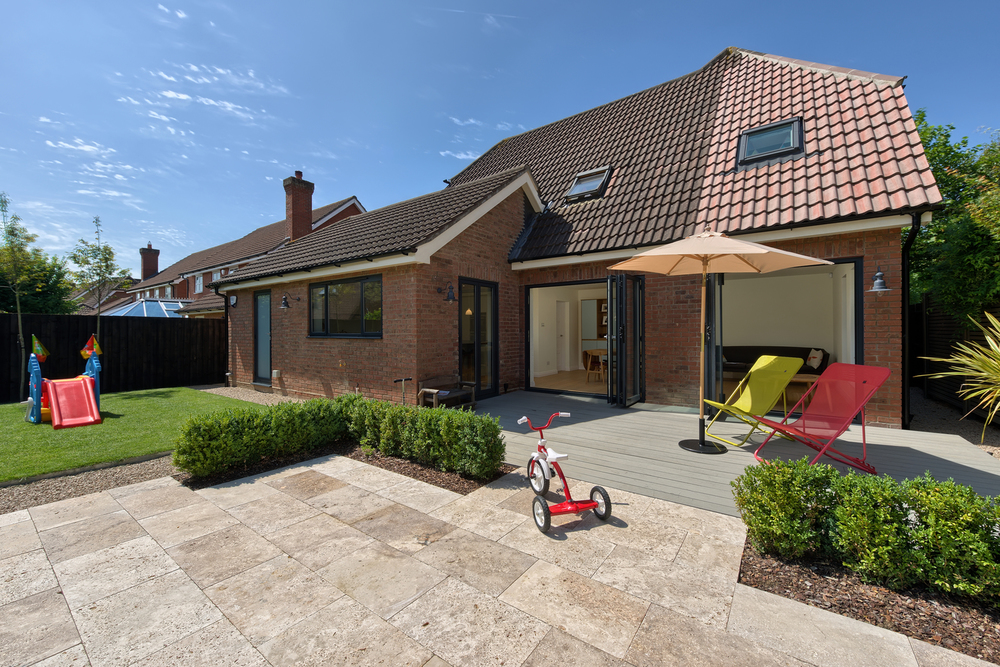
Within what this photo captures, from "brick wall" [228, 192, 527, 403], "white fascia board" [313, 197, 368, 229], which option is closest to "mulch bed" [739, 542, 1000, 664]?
"brick wall" [228, 192, 527, 403]

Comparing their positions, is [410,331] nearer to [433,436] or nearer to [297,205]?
[433,436]

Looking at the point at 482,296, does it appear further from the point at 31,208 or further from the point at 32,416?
the point at 31,208

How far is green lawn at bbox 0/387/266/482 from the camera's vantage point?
4814 millimetres

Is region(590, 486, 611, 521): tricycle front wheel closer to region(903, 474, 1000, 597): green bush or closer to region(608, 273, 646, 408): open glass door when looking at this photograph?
region(903, 474, 1000, 597): green bush

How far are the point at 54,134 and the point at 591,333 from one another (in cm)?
1360

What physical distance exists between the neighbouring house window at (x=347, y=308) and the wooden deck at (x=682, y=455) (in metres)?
3.57

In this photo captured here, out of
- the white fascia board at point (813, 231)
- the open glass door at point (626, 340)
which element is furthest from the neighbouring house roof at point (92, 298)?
the open glass door at point (626, 340)

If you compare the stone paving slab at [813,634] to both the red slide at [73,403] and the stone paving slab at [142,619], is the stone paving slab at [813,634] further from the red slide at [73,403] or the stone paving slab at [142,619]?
the red slide at [73,403]

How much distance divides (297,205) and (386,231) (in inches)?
297

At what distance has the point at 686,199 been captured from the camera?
7.64 meters

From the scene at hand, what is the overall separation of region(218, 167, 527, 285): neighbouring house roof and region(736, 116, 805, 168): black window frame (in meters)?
4.42

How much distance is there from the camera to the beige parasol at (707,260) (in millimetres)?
4619

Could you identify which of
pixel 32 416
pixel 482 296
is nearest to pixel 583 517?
pixel 482 296

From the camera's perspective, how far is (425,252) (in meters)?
7.32
